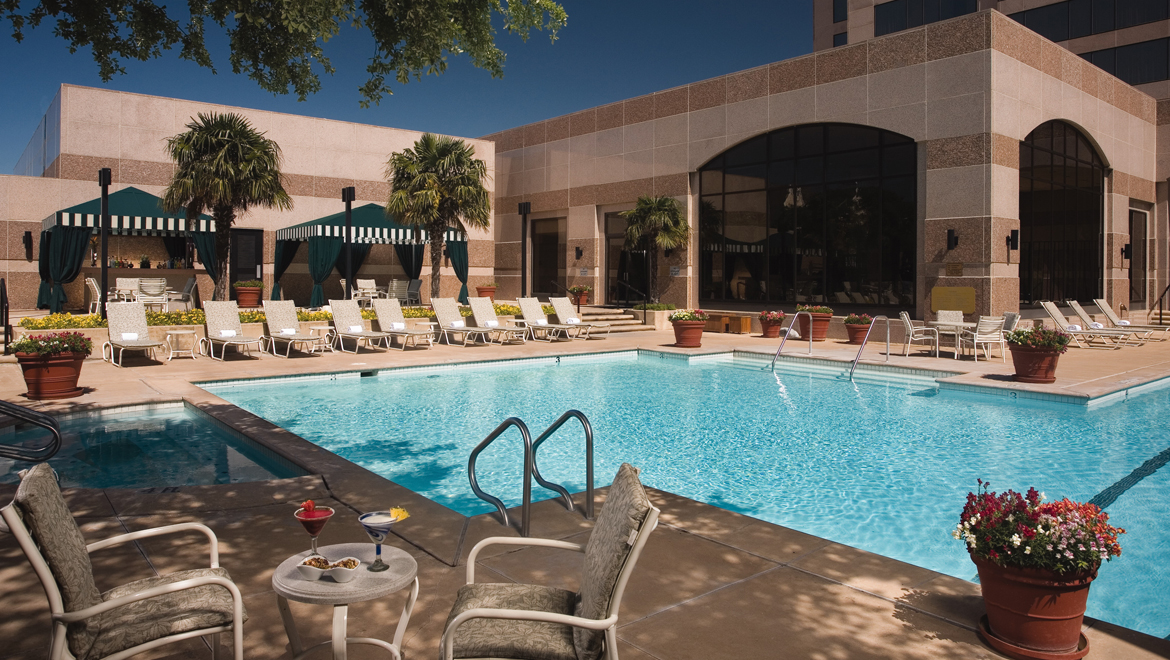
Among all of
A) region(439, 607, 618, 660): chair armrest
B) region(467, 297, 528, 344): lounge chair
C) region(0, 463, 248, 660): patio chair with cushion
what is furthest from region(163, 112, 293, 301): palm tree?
region(439, 607, 618, 660): chair armrest

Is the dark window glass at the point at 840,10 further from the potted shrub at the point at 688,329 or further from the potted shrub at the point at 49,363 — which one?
the potted shrub at the point at 49,363

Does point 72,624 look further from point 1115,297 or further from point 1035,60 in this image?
point 1115,297

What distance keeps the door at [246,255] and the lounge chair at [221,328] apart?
28.6ft

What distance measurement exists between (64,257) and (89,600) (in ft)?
64.7

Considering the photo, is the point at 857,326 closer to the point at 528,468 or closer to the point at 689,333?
the point at 689,333

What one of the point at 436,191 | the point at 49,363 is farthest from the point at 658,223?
the point at 49,363

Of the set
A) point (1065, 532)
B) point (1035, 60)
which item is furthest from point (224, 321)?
point (1035, 60)

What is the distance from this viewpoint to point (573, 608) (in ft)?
8.75

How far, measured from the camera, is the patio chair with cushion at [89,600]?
7.42 feet

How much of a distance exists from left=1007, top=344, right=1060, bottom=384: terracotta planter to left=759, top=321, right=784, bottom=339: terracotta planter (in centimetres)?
796

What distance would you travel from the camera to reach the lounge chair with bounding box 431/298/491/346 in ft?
56.6

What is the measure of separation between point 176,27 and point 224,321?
8.66 m

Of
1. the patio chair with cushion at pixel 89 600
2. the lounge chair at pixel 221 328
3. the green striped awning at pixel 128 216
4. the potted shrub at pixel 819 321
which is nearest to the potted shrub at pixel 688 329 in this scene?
the potted shrub at pixel 819 321

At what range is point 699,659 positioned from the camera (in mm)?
2975
